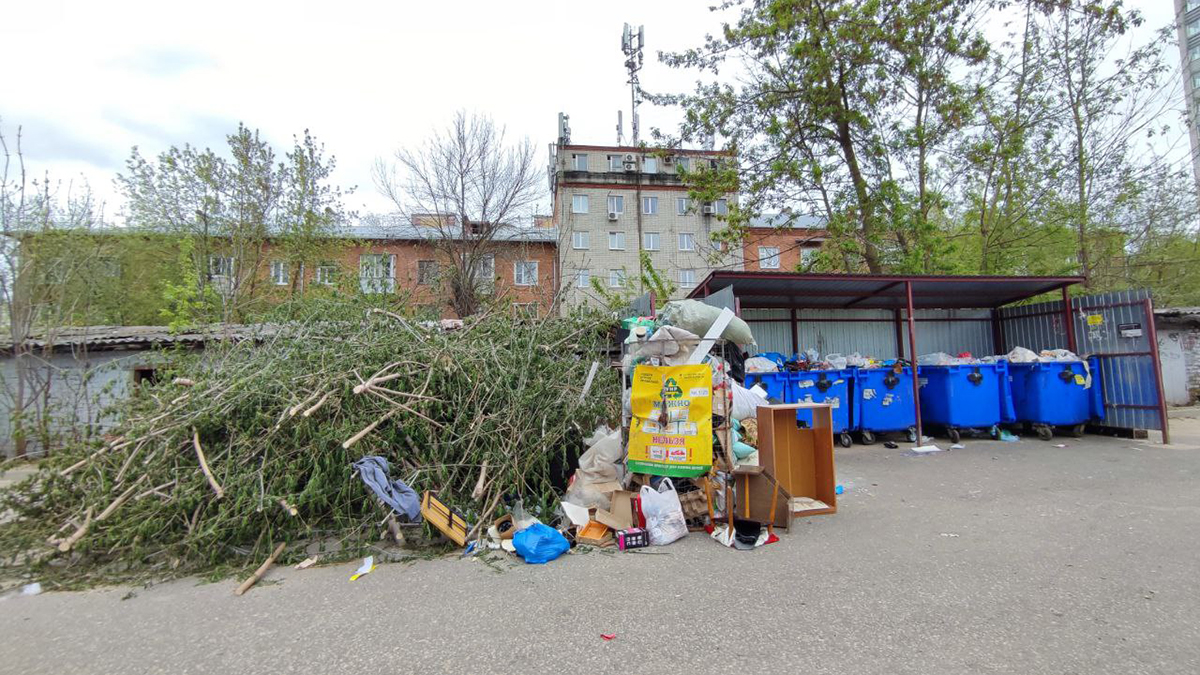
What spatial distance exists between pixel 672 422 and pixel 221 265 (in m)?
15.9

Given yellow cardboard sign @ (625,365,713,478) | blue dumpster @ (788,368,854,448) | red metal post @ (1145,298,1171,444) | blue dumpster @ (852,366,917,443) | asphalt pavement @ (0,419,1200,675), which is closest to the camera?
asphalt pavement @ (0,419,1200,675)

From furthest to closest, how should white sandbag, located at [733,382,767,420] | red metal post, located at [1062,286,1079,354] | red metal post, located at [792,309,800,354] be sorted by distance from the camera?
red metal post, located at [792,309,800,354]
red metal post, located at [1062,286,1079,354]
white sandbag, located at [733,382,767,420]

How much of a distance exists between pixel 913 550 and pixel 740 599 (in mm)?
1790

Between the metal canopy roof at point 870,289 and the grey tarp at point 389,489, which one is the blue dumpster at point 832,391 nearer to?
the metal canopy roof at point 870,289

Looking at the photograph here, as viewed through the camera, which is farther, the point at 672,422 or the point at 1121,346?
the point at 1121,346

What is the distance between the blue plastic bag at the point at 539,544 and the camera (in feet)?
14.3

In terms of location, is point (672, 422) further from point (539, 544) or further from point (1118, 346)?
point (1118, 346)

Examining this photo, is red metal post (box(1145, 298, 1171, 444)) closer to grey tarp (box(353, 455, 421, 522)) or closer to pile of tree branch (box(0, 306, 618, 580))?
pile of tree branch (box(0, 306, 618, 580))

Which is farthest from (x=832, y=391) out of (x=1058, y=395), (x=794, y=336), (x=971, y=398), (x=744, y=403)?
(x=1058, y=395)

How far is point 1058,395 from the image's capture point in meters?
9.45

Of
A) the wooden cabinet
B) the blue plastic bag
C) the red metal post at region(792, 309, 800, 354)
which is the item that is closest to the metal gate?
the red metal post at region(792, 309, 800, 354)

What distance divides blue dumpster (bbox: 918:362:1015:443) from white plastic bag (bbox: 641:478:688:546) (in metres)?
6.95

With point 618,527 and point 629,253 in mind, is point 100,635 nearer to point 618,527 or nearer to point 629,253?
point 618,527

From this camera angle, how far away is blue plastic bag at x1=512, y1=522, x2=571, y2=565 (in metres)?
4.36
